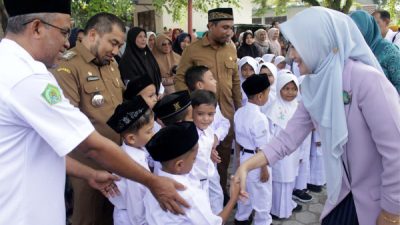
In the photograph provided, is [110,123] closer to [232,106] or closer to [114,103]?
[114,103]

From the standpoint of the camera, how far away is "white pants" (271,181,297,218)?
353cm

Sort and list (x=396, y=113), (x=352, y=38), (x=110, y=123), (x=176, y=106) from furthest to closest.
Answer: (x=176, y=106) → (x=110, y=123) → (x=352, y=38) → (x=396, y=113)

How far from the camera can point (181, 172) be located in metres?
1.94

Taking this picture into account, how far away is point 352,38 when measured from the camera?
5.30 feet

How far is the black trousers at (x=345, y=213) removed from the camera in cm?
168

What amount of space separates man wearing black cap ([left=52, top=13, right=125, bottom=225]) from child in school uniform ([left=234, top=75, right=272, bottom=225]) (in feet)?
4.16

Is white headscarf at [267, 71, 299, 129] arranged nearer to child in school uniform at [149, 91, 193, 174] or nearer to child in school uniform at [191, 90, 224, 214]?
child in school uniform at [191, 90, 224, 214]

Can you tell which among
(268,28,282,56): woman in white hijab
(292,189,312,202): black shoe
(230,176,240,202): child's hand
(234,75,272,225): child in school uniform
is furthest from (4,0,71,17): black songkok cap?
(268,28,282,56): woman in white hijab

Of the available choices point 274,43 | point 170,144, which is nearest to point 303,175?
point 170,144

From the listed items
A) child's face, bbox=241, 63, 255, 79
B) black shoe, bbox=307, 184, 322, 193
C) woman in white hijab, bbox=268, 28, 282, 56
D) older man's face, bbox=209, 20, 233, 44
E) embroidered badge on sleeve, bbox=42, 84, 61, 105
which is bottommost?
black shoe, bbox=307, 184, 322, 193

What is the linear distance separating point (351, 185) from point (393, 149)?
0.96 ft

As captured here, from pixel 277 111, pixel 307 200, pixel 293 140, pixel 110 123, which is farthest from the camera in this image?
pixel 307 200

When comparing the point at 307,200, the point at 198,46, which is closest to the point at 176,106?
the point at 198,46

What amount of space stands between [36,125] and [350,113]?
1300 millimetres
